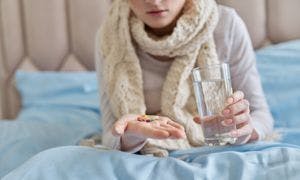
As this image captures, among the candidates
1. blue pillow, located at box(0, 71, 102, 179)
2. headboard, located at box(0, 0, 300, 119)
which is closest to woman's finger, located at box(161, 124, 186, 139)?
blue pillow, located at box(0, 71, 102, 179)

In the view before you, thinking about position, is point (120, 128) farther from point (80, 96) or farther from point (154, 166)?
point (80, 96)

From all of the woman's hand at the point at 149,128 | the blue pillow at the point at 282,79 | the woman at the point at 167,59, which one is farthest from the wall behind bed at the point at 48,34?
the woman's hand at the point at 149,128

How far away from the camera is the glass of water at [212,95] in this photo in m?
1.03

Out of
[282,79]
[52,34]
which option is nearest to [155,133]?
[282,79]

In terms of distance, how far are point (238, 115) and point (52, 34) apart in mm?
983

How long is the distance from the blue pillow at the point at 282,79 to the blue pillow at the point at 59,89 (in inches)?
20.7

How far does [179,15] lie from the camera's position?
4.26 feet

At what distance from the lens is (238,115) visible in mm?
1038

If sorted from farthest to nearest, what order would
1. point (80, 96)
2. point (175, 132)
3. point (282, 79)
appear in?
point (80, 96), point (282, 79), point (175, 132)

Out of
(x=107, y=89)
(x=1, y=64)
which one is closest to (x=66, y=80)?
(x=1, y=64)

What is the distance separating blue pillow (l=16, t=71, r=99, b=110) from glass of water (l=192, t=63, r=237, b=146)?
729 millimetres

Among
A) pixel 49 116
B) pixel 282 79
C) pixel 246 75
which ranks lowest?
pixel 49 116

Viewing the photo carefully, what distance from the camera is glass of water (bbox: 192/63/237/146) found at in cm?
103

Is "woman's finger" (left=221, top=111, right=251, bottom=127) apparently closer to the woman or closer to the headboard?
the woman
